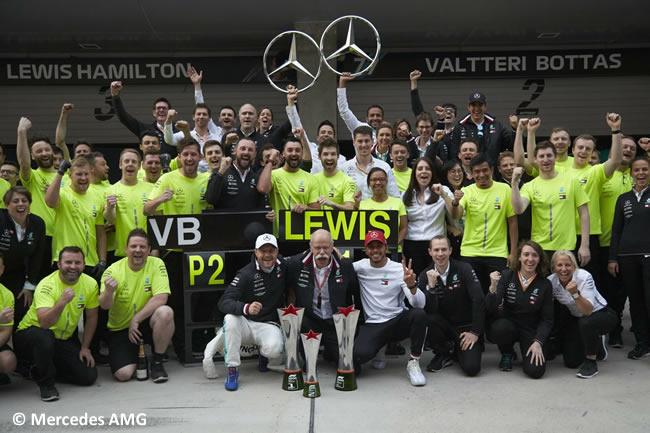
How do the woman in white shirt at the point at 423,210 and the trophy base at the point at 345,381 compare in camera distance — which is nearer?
the trophy base at the point at 345,381

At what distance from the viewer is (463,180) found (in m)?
7.57

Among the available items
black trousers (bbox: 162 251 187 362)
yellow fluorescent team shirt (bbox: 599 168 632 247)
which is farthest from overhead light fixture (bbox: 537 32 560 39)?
black trousers (bbox: 162 251 187 362)

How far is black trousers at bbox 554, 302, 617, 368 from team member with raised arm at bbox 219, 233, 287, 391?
2.69 meters

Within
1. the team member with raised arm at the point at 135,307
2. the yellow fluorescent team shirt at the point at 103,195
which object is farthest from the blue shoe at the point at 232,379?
the yellow fluorescent team shirt at the point at 103,195

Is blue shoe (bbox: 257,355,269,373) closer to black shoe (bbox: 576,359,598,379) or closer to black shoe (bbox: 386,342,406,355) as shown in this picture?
black shoe (bbox: 386,342,406,355)

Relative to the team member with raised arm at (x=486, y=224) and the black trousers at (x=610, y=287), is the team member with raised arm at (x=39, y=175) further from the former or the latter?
the black trousers at (x=610, y=287)

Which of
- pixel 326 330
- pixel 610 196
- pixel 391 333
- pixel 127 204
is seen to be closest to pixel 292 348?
pixel 326 330

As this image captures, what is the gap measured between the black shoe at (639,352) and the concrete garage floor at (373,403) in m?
0.19

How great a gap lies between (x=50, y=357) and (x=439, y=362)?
137 inches

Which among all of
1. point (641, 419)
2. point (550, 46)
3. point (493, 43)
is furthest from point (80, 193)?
point (550, 46)

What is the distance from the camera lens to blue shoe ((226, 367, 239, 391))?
575 cm

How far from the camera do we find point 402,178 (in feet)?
24.8

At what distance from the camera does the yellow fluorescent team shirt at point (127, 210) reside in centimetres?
682

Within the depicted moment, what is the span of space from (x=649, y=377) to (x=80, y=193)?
568cm
